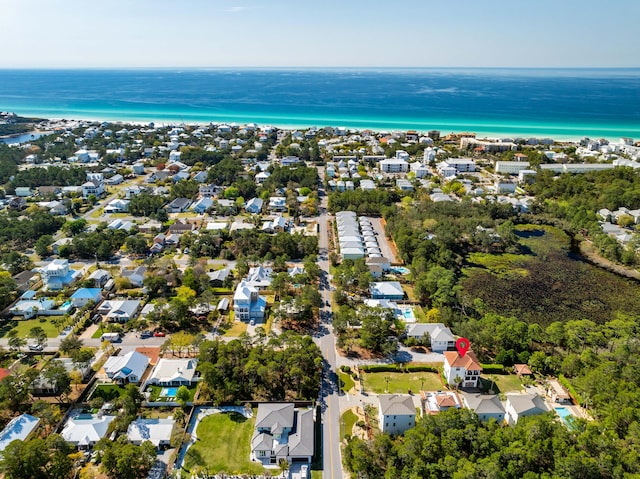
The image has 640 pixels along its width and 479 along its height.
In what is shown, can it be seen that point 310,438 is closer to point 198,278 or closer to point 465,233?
point 198,278

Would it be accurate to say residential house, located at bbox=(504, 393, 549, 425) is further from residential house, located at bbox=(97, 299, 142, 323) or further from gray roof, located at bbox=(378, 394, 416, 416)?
residential house, located at bbox=(97, 299, 142, 323)

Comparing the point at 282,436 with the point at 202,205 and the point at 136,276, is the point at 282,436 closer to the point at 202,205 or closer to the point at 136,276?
the point at 136,276

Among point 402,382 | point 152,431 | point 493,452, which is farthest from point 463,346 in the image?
point 152,431

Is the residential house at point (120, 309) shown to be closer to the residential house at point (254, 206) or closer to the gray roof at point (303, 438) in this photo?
the gray roof at point (303, 438)

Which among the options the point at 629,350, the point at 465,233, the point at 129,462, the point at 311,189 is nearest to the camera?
the point at 129,462

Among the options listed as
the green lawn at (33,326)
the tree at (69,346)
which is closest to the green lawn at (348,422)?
the tree at (69,346)

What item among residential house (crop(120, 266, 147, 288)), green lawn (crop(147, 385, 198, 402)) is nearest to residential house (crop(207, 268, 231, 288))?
residential house (crop(120, 266, 147, 288))

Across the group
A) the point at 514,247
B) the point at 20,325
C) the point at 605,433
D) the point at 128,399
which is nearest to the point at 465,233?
the point at 514,247
